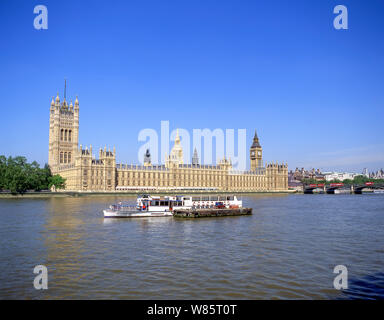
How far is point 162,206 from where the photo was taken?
50.9 metres

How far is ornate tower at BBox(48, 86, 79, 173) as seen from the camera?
148 metres

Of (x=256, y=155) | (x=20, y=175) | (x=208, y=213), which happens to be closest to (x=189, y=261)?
(x=208, y=213)

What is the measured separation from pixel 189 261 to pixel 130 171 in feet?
367

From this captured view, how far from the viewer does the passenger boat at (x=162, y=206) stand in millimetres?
47713

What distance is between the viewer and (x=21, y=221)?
40.0 m

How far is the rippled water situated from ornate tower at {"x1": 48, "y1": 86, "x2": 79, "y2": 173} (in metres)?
117

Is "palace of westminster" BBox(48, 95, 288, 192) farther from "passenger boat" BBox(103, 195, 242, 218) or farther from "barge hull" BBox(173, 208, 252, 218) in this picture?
"barge hull" BBox(173, 208, 252, 218)

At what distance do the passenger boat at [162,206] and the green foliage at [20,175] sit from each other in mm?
56077

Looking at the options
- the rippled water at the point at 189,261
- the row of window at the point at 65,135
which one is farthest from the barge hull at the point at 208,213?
the row of window at the point at 65,135
